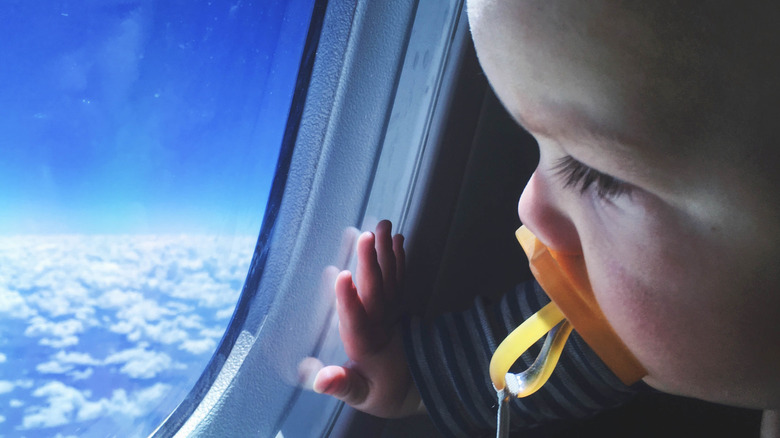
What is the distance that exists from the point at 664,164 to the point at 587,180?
8cm

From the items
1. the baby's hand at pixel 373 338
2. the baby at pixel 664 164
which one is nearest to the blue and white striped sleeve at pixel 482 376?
the baby's hand at pixel 373 338

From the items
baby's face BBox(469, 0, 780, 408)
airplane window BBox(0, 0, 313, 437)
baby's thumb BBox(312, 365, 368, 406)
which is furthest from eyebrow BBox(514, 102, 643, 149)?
baby's thumb BBox(312, 365, 368, 406)

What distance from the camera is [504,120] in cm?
70

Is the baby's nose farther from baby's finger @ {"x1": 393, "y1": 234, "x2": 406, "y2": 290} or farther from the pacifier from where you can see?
baby's finger @ {"x1": 393, "y1": 234, "x2": 406, "y2": 290}

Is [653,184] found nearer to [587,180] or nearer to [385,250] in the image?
[587,180]

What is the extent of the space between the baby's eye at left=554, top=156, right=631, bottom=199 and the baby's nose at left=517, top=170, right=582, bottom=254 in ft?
0.08

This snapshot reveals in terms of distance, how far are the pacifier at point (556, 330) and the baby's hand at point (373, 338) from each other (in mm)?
142

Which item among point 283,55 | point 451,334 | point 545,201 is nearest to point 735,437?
→ point 451,334

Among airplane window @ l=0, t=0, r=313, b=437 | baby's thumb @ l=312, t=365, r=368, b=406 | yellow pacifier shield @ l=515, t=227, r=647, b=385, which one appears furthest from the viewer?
baby's thumb @ l=312, t=365, r=368, b=406

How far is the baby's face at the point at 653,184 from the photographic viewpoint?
0.33 metres

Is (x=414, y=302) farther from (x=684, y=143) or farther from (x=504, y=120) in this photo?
(x=684, y=143)

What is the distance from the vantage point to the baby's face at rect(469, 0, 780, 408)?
330 millimetres

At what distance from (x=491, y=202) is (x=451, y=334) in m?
0.17

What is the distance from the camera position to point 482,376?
2.27 feet
